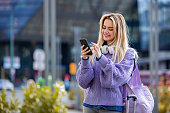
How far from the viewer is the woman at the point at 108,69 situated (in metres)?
2.81

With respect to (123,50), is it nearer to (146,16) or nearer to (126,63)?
(126,63)

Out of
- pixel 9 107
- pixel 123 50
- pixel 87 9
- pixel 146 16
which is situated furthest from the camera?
pixel 87 9

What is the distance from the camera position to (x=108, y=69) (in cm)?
279

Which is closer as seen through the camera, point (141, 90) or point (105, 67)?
point (105, 67)

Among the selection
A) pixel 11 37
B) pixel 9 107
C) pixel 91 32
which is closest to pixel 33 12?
pixel 11 37

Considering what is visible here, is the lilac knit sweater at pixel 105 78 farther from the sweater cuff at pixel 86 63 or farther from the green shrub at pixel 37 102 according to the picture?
the green shrub at pixel 37 102

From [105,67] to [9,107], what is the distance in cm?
252

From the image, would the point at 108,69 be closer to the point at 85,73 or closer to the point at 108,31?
the point at 85,73

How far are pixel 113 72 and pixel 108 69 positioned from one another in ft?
0.18

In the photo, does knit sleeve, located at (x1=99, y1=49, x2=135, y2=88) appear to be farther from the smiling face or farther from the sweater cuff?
the smiling face

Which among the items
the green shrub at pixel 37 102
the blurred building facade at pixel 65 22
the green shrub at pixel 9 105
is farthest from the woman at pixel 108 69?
the blurred building facade at pixel 65 22

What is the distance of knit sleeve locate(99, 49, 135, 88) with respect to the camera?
9.15 feet

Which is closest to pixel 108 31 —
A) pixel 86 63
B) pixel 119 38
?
pixel 119 38

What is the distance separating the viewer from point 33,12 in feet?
142
